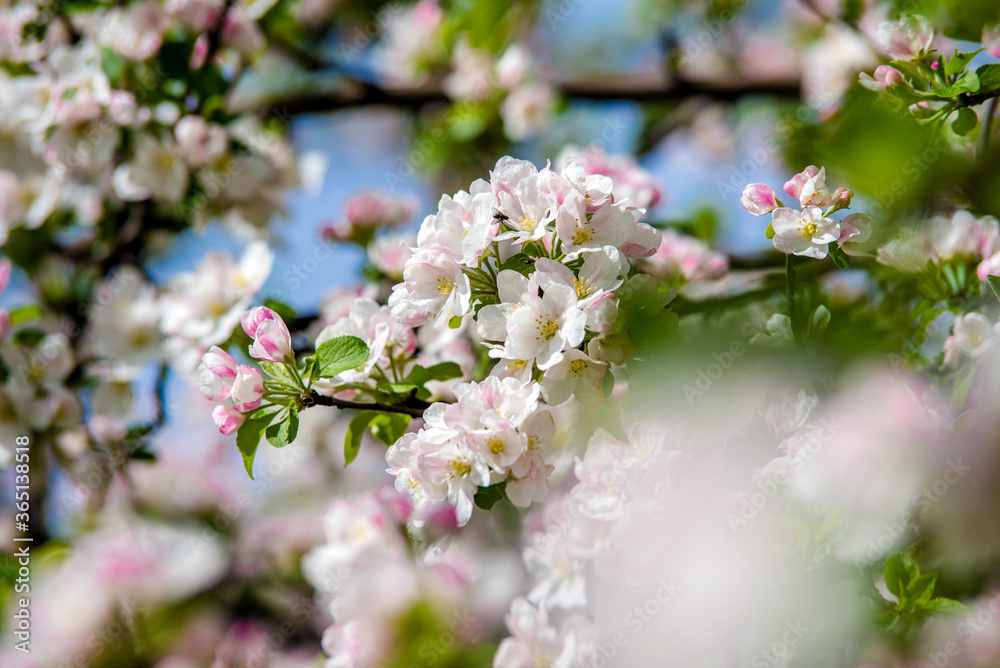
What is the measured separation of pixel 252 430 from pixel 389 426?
0.57 ft

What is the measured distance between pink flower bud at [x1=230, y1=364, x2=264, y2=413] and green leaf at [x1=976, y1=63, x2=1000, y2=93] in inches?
33.0

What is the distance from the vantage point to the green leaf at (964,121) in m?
0.82

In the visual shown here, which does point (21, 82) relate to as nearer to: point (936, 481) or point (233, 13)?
point (233, 13)

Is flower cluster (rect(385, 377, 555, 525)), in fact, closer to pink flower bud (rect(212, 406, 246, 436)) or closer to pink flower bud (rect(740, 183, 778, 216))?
pink flower bud (rect(212, 406, 246, 436))

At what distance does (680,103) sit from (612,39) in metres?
1.28

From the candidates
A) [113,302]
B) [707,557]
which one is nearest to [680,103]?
[113,302]

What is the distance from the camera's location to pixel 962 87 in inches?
31.4

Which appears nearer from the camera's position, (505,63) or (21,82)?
(21,82)

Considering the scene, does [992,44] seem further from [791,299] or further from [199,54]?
[199,54]

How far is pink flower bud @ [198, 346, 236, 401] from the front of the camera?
0.83 m

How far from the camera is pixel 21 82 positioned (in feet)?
5.21

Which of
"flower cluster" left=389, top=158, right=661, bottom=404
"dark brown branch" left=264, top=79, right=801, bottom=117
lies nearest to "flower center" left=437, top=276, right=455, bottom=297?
"flower cluster" left=389, top=158, right=661, bottom=404

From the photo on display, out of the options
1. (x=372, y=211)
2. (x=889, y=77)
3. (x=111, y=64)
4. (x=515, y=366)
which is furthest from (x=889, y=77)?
(x=111, y=64)

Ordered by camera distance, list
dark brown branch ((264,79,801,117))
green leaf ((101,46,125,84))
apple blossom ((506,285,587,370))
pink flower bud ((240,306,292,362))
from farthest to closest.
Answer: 1. dark brown branch ((264,79,801,117))
2. green leaf ((101,46,125,84))
3. pink flower bud ((240,306,292,362))
4. apple blossom ((506,285,587,370))
